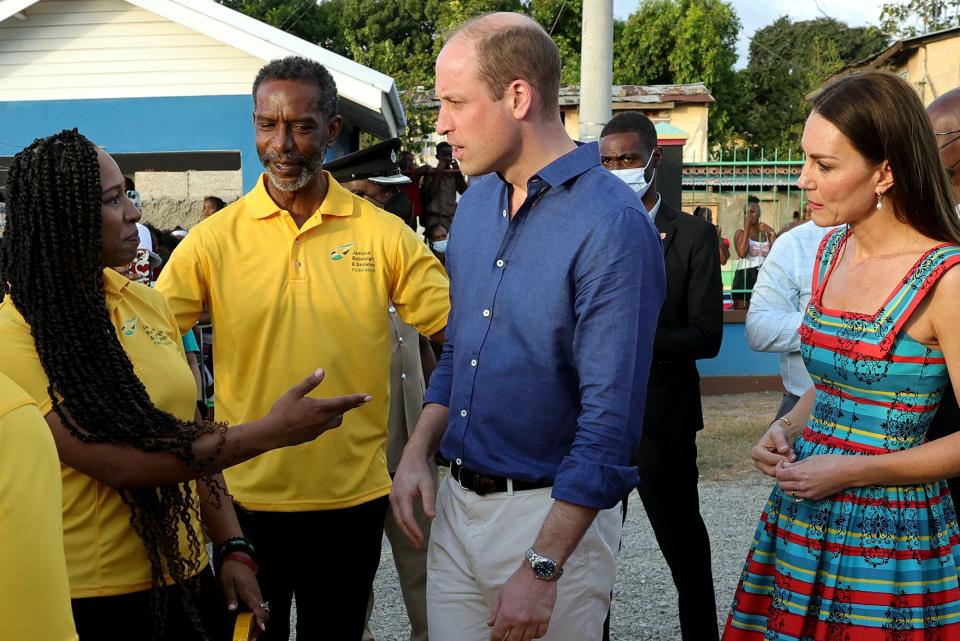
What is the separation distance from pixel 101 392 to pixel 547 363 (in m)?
1.07

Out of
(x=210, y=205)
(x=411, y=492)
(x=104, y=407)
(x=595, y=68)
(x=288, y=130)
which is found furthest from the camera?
(x=210, y=205)

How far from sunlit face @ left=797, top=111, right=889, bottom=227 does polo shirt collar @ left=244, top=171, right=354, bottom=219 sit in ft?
5.15

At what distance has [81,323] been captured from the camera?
7.85 ft

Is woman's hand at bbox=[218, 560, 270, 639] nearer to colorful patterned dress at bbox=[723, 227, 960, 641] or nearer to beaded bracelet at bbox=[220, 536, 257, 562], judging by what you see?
beaded bracelet at bbox=[220, 536, 257, 562]

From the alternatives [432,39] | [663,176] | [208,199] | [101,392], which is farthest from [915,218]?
[432,39]

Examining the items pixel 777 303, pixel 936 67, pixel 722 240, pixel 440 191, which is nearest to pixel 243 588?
pixel 777 303

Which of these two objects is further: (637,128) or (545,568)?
(637,128)

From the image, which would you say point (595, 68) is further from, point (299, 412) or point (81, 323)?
point (81, 323)

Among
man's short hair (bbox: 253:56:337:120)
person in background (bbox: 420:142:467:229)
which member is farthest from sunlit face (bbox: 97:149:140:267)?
person in background (bbox: 420:142:467:229)

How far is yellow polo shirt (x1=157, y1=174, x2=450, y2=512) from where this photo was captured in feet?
10.9

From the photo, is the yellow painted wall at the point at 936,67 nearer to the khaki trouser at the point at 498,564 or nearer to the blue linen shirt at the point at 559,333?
the blue linen shirt at the point at 559,333

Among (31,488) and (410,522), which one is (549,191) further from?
(31,488)

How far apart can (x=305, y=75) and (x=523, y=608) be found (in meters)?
2.01

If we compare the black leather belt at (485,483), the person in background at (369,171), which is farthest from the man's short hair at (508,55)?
the person in background at (369,171)
